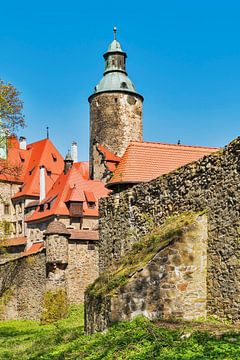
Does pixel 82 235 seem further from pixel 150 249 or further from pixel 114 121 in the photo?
pixel 114 121

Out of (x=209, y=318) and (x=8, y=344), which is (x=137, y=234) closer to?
(x=209, y=318)

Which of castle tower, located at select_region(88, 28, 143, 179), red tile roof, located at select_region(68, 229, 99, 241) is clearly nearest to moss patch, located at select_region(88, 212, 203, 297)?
red tile roof, located at select_region(68, 229, 99, 241)

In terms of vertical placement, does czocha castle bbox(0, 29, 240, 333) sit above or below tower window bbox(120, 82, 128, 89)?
below

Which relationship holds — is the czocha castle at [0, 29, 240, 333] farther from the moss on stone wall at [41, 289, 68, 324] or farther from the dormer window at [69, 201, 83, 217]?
the dormer window at [69, 201, 83, 217]

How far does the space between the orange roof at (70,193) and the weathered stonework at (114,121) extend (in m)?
8.43

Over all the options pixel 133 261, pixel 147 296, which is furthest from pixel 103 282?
pixel 147 296

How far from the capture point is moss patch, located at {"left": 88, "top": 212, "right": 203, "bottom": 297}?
11.2 m

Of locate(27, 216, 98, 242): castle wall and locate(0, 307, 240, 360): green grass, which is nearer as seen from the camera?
locate(0, 307, 240, 360): green grass

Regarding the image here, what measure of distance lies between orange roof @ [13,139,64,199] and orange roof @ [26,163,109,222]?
719 cm

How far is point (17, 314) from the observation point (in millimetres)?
30688

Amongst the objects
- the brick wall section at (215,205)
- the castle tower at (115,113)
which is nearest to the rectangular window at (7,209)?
the castle tower at (115,113)

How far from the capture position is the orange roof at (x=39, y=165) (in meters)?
58.4

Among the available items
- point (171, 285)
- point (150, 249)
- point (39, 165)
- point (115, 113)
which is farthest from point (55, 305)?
point (39, 165)

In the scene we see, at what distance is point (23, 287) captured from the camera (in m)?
30.3
